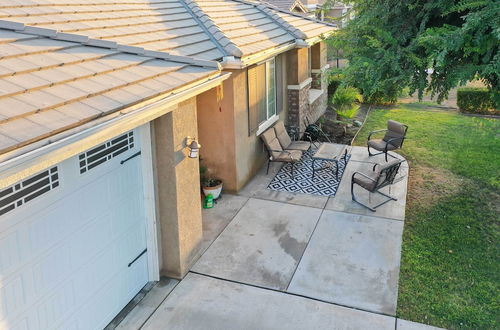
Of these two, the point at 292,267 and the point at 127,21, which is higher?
the point at 127,21

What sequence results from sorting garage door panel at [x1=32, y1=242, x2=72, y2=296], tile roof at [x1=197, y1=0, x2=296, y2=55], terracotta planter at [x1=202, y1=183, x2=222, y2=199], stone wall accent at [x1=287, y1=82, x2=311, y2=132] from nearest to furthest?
garage door panel at [x1=32, y1=242, x2=72, y2=296] → terracotta planter at [x1=202, y1=183, x2=222, y2=199] → tile roof at [x1=197, y1=0, x2=296, y2=55] → stone wall accent at [x1=287, y1=82, x2=311, y2=132]

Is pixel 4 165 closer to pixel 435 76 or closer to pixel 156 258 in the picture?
pixel 156 258

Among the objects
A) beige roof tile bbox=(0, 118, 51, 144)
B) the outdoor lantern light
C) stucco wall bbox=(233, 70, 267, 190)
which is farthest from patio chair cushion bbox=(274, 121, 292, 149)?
beige roof tile bbox=(0, 118, 51, 144)

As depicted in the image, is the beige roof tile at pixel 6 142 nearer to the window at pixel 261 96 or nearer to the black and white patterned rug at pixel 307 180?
the window at pixel 261 96

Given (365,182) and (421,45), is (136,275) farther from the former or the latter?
(421,45)

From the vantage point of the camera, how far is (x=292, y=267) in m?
7.77

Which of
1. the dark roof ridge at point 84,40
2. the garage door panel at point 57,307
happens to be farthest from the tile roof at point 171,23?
the garage door panel at point 57,307

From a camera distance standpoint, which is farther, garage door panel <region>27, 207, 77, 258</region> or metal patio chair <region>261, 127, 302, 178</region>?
metal patio chair <region>261, 127, 302, 178</region>

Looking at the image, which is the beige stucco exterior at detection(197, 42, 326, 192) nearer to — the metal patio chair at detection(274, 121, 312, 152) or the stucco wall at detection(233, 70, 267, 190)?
the stucco wall at detection(233, 70, 267, 190)

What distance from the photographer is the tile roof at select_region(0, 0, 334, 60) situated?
705cm

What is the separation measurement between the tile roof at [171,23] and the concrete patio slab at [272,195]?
10.4 feet

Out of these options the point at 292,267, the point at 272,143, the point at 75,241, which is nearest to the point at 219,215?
the point at 292,267

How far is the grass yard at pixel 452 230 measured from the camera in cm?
678

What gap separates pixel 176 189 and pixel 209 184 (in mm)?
3300
